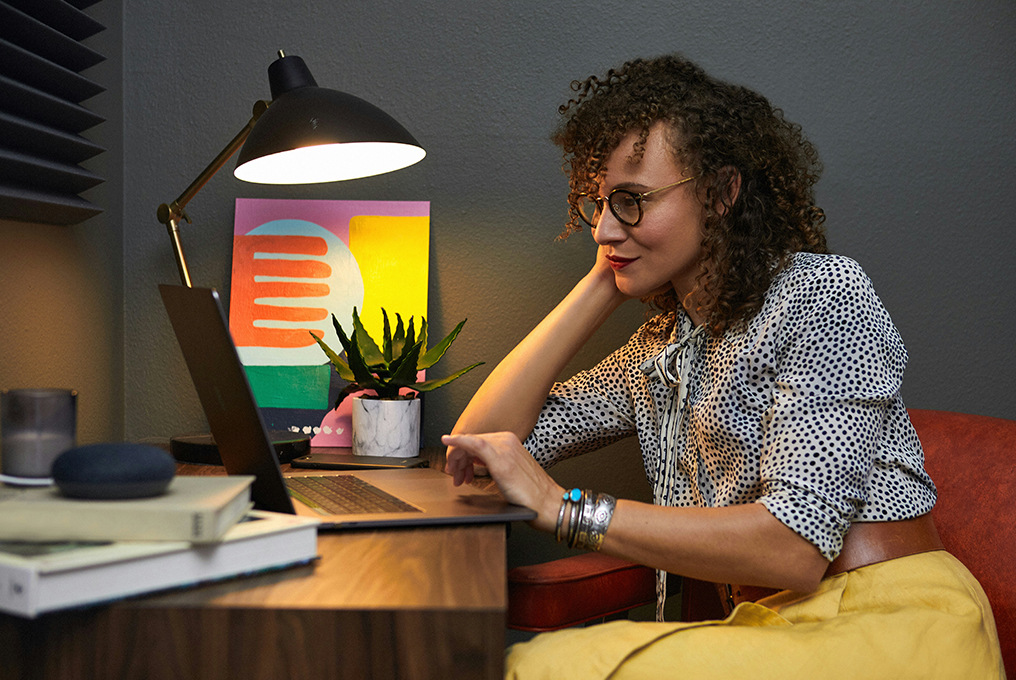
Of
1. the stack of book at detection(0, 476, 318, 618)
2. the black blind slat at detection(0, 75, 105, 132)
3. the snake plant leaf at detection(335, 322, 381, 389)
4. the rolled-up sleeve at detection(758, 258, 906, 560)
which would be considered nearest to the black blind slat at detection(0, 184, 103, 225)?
the black blind slat at detection(0, 75, 105, 132)

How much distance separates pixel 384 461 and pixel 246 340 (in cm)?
56

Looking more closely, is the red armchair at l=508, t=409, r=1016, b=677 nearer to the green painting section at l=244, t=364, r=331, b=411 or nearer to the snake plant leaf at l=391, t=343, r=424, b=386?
the snake plant leaf at l=391, t=343, r=424, b=386

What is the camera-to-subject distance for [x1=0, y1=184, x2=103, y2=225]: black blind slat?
4.42 feet

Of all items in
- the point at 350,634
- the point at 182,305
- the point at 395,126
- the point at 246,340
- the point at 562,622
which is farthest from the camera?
the point at 246,340

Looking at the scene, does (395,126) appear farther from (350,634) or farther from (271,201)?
(350,634)

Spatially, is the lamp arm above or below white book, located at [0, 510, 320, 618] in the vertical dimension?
above

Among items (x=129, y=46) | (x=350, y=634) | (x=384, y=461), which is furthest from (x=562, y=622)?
(x=129, y=46)

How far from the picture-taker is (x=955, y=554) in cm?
129

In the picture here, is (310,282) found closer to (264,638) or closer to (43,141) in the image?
(43,141)

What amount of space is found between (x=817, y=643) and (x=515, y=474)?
44cm

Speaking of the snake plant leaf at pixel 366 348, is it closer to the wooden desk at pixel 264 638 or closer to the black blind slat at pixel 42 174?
the black blind slat at pixel 42 174

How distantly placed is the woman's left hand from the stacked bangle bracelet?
0.01 m

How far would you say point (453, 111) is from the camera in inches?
74.1

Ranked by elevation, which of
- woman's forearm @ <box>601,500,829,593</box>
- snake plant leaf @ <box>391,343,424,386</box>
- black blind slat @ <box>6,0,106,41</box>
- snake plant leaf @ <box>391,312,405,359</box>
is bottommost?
woman's forearm @ <box>601,500,829,593</box>
